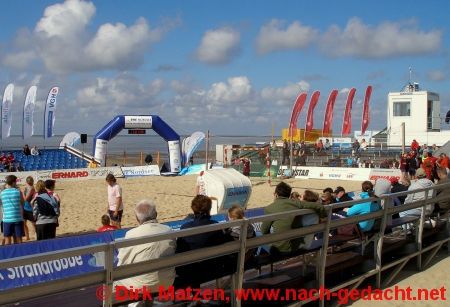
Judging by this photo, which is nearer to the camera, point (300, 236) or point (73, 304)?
point (73, 304)

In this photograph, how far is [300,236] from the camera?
15.2 ft

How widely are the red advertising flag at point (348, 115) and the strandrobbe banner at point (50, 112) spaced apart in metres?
20.7

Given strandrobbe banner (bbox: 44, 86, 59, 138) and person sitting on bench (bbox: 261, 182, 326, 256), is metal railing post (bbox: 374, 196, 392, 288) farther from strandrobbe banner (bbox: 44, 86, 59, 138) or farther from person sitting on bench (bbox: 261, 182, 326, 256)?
strandrobbe banner (bbox: 44, 86, 59, 138)

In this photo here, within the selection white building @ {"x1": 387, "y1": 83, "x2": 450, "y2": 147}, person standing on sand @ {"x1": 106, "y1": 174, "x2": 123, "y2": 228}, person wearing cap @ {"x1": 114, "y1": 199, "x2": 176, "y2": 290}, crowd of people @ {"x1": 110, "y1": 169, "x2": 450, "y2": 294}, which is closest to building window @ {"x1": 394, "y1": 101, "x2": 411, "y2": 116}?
white building @ {"x1": 387, "y1": 83, "x2": 450, "y2": 147}

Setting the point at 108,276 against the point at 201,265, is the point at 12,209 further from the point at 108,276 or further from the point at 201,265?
the point at 108,276

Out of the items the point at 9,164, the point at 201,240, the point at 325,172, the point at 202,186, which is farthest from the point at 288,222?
the point at 9,164

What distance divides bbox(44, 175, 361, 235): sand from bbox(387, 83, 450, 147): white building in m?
14.1

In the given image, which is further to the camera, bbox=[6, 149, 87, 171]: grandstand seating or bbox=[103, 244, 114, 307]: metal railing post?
bbox=[6, 149, 87, 171]: grandstand seating

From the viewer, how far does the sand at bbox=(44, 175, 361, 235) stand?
12.4 m

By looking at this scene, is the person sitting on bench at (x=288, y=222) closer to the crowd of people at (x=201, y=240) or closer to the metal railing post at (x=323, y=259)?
the crowd of people at (x=201, y=240)

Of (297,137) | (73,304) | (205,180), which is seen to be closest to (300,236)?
(73,304)

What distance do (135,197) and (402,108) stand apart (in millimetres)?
24120

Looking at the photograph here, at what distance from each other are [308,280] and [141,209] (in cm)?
203

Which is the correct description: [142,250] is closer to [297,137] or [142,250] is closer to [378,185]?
[378,185]
